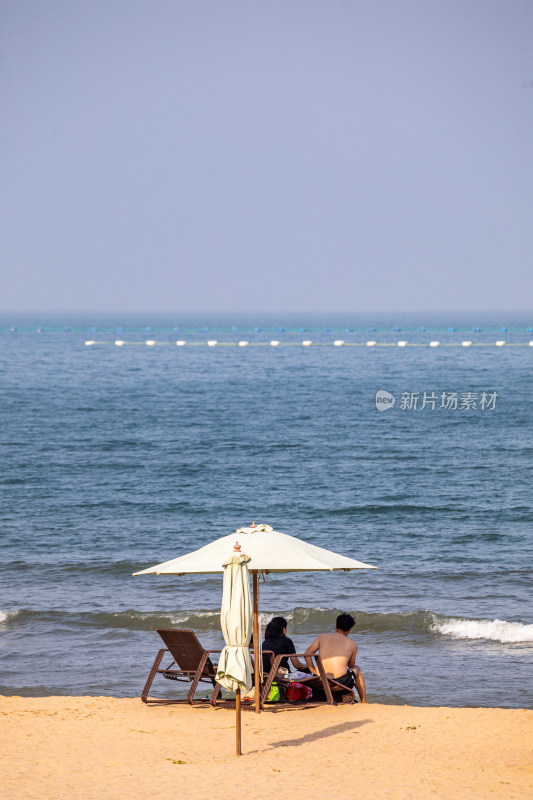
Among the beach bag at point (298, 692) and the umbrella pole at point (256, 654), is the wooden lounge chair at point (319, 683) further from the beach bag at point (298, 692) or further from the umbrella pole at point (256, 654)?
the umbrella pole at point (256, 654)

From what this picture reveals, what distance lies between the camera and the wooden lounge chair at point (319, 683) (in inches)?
480

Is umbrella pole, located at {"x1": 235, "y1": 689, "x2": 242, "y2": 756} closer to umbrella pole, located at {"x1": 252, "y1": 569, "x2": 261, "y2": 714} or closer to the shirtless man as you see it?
umbrella pole, located at {"x1": 252, "y1": 569, "x2": 261, "y2": 714}

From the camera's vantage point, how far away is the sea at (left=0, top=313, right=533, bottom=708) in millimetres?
16062

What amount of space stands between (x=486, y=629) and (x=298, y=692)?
19.5 feet

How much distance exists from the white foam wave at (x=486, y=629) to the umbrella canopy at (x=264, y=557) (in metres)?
6.11

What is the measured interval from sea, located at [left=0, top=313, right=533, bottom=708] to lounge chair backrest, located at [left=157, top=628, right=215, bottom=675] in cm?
193

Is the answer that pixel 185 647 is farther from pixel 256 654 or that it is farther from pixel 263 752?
pixel 263 752

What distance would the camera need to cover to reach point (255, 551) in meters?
11.5

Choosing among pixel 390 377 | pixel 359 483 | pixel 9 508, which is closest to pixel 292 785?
pixel 9 508

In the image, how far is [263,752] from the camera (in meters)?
10.4

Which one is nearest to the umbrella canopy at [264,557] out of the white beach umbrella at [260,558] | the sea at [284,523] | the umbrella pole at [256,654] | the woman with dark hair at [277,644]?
the white beach umbrella at [260,558]

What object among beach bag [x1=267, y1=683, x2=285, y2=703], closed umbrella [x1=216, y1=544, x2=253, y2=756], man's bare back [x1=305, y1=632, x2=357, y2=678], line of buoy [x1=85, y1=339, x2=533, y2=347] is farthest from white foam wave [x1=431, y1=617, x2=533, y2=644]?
line of buoy [x1=85, y1=339, x2=533, y2=347]

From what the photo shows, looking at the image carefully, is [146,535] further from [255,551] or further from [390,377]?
[390,377]

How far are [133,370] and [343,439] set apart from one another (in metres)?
55.2
